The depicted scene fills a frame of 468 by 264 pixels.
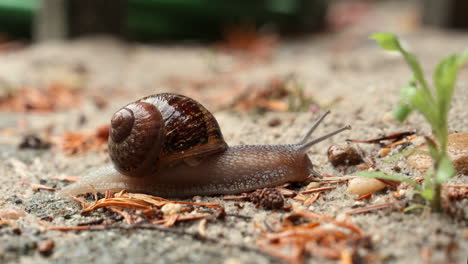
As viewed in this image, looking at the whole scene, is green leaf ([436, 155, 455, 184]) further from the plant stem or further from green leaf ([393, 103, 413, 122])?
green leaf ([393, 103, 413, 122])

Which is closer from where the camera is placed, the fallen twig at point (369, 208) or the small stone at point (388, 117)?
the fallen twig at point (369, 208)

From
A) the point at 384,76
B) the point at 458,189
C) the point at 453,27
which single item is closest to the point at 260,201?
the point at 458,189

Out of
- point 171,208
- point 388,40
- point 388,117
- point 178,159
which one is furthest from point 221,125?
point 388,40

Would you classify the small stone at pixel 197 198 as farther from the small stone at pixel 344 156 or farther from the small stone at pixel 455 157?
the small stone at pixel 455 157

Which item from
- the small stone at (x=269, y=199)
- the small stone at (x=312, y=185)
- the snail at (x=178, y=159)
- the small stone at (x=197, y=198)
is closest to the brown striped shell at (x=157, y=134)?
the snail at (x=178, y=159)

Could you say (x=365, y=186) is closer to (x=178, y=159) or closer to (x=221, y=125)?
(x=178, y=159)

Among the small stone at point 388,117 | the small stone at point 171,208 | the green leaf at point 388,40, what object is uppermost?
the green leaf at point 388,40

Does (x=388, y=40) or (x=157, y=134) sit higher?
(x=388, y=40)
